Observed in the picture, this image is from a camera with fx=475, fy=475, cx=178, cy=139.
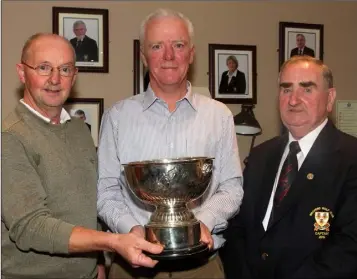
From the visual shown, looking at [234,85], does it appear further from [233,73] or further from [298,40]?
[298,40]

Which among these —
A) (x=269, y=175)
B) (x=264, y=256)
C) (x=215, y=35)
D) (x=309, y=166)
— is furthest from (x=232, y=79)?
(x=264, y=256)

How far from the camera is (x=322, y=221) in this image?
1.66 meters

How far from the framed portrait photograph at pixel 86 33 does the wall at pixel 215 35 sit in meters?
0.04

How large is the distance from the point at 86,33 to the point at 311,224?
2.01 m

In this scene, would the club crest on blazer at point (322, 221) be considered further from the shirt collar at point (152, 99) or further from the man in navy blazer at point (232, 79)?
the man in navy blazer at point (232, 79)

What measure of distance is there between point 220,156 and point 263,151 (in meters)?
0.24

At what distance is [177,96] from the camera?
6.23ft

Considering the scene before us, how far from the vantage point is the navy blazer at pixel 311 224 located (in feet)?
5.30

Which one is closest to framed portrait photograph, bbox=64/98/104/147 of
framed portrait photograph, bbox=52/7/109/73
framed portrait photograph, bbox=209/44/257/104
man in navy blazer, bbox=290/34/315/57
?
framed portrait photograph, bbox=52/7/109/73

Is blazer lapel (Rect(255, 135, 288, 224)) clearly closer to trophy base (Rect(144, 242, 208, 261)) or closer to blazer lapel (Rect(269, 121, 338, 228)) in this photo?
blazer lapel (Rect(269, 121, 338, 228))

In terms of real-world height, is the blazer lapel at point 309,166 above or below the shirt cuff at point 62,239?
above

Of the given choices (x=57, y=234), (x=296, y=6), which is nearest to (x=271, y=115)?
(x=296, y=6)

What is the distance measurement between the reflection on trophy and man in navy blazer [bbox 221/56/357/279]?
34cm

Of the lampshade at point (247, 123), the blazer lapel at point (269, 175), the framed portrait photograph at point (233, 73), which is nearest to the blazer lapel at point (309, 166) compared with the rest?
the blazer lapel at point (269, 175)
